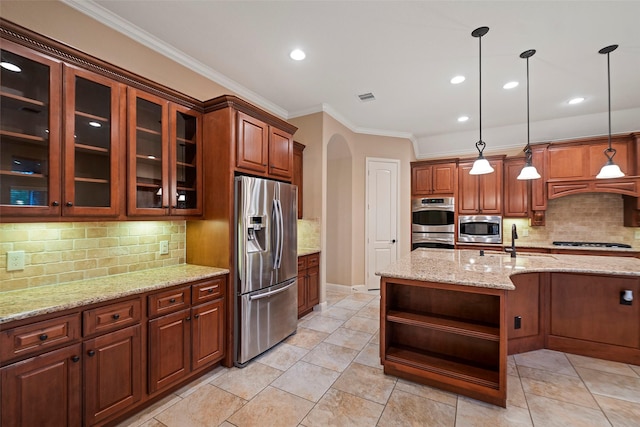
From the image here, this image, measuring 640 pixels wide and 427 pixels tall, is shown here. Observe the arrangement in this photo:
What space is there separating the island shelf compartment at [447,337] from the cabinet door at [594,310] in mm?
1146

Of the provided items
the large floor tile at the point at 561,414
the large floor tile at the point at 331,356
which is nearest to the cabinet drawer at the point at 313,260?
the large floor tile at the point at 331,356

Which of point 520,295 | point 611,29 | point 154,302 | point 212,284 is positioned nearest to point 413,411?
point 520,295

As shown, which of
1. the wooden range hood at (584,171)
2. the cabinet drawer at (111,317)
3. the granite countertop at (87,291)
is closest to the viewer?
the granite countertop at (87,291)

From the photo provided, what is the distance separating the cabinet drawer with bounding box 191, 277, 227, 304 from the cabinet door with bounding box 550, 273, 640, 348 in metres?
3.33

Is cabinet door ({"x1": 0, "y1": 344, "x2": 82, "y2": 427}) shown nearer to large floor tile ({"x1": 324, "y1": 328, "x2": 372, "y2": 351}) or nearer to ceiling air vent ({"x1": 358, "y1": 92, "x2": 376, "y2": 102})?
large floor tile ({"x1": 324, "y1": 328, "x2": 372, "y2": 351})

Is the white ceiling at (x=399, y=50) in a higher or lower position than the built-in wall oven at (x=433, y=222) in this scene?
higher

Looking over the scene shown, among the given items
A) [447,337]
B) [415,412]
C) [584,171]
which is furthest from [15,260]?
[584,171]

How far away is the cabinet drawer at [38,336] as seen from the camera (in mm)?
1347

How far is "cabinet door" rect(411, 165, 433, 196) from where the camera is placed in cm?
539

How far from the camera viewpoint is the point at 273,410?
1.98m

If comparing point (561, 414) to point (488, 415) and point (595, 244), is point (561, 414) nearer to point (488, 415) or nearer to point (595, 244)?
point (488, 415)

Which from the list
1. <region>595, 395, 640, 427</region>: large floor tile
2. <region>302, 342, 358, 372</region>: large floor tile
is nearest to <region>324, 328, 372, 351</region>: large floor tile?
<region>302, 342, 358, 372</region>: large floor tile

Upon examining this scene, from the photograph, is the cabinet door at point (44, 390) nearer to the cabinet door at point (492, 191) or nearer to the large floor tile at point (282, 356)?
the large floor tile at point (282, 356)

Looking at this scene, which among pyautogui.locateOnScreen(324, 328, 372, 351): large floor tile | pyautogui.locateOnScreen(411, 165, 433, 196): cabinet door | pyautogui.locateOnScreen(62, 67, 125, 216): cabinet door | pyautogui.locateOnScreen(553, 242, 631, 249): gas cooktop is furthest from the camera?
pyautogui.locateOnScreen(411, 165, 433, 196): cabinet door
